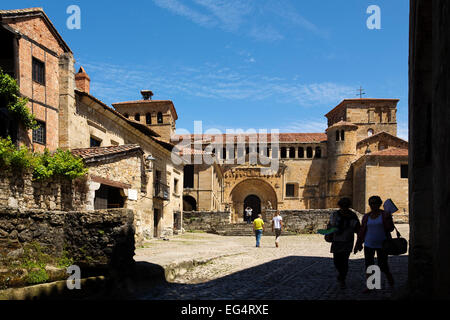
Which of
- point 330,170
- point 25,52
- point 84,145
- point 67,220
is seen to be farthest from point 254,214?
point 67,220

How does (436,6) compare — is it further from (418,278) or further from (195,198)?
(195,198)

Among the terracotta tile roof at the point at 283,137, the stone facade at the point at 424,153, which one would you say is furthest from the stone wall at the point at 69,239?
the terracotta tile roof at the point at 283,137

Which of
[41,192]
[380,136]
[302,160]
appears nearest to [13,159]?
[41,192]

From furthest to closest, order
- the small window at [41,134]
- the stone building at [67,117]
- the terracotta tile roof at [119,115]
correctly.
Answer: the terracotta tile roof at [119,115] < the small window at [41,134] < the stone building at [67,117]

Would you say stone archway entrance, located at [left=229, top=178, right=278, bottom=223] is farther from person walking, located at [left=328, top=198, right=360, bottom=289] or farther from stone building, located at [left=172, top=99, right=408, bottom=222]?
person walking, located at [left=328, top=198, right=360, bottom=289]

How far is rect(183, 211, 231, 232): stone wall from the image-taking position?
27.3m

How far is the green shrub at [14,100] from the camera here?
40.8 feet

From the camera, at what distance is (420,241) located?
199 inches

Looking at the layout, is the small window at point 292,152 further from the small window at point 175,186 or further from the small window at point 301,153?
the small window at point 175,186

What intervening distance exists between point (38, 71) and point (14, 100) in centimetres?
208

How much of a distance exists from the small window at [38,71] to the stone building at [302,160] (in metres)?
23.8

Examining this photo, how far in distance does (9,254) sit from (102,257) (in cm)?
138

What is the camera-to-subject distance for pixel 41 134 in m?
14.5

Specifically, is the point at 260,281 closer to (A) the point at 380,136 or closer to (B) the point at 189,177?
(B) the point at 189,177
